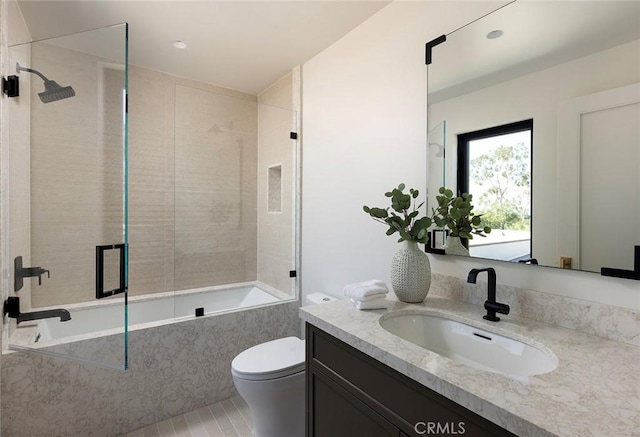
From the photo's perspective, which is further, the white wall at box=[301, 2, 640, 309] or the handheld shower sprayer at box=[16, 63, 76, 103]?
the handheld shower sprayer at box=[16, 63, 76, 103]

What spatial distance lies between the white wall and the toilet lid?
22.0 inches

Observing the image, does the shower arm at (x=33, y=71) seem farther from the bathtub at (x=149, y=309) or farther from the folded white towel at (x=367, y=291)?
the folded white towel at (x=367, y=291)

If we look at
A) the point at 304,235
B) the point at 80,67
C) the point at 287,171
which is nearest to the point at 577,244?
the point at 304,235

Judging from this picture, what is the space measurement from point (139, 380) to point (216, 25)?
2.31 meters

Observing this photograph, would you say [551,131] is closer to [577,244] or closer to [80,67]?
[577,244]

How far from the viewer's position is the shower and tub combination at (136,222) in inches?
62.4

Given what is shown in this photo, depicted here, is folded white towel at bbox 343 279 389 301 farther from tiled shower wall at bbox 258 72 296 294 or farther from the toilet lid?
tiled shower wall at bbox 258 72 296 294

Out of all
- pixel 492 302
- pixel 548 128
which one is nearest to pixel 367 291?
pixel 492 302

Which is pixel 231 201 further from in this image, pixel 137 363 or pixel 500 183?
pixel 500 183

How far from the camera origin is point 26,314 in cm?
161

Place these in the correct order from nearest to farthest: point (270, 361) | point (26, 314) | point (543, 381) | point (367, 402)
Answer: point (543, 381)
point (367, 402)
point (26, 314)
point (270, 361)

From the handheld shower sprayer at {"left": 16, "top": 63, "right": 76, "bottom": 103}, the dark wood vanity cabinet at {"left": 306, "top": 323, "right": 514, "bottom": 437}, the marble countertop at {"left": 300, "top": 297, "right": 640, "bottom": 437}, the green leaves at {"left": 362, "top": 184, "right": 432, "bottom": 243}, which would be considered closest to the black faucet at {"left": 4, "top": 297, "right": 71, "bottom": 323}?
the handheld shower sprayer at {"left": 16, "top": 63, "right": 76, "bottom": 103}

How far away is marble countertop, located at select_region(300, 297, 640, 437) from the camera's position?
62cm

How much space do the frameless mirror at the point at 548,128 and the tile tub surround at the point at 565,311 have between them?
13 cm
